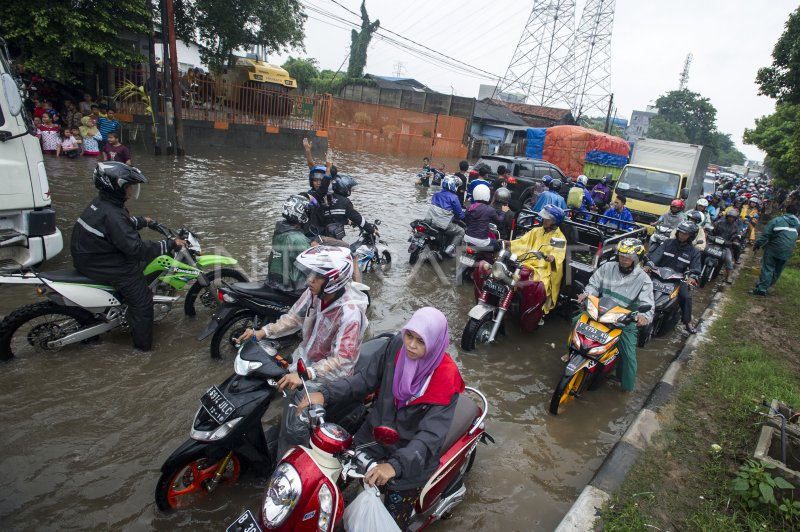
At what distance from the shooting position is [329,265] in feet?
9.45

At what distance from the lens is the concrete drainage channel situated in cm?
309

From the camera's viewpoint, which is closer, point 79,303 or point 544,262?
point 79,303

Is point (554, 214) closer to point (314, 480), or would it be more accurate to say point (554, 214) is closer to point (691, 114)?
point (314, 480)

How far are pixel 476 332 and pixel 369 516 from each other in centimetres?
349

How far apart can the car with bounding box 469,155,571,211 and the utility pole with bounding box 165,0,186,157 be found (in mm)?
9442

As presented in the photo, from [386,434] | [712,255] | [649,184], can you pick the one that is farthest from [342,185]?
[649,184]

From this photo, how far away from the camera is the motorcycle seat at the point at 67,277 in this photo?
397 cm

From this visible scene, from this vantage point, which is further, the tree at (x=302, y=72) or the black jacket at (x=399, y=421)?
the tree at (x=302, y=72)

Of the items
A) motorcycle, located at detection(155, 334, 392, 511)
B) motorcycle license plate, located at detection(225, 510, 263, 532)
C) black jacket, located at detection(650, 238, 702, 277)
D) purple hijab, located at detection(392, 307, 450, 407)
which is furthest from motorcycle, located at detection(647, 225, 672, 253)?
motorcycle license plate, located at detection(225, 510, 263, 532)

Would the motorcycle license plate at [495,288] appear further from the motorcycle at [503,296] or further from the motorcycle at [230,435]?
the motorcycle at [230,435]

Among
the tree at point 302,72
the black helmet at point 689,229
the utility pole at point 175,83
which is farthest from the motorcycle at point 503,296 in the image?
the tree at point 302,72

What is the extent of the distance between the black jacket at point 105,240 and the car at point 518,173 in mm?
8666

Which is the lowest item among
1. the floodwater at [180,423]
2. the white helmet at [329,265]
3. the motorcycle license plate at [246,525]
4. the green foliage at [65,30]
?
the floodwater at [180,423]

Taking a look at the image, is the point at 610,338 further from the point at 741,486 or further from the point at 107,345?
the point at 107,345
